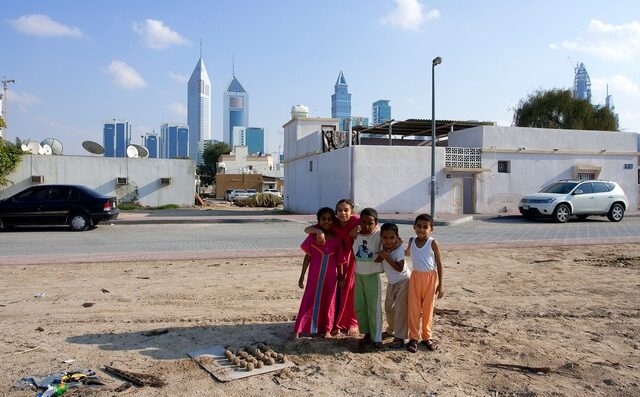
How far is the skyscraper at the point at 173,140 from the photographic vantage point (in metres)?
162

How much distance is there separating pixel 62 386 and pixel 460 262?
7.44 metres

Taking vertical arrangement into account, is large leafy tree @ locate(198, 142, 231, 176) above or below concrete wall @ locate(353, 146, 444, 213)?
above

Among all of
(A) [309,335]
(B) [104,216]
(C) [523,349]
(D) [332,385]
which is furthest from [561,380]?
(B) [104,216]

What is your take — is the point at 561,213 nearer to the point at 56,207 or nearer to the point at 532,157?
the point at 532,157

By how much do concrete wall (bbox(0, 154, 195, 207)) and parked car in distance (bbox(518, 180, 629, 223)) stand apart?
20049 mm

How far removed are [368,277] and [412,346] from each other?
0.70 meters

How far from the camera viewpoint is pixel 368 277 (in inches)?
186

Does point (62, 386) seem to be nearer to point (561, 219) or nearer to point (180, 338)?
point (180, 338)

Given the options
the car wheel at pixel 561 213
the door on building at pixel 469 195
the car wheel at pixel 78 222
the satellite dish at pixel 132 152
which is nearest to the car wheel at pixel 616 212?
the car wheel at pixel 561 213

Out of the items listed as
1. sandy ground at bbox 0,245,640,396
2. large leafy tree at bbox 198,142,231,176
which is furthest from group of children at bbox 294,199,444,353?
large leafy tree at bbox 198,142,231,176

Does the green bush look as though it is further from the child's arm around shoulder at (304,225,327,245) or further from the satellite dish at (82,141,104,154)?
the child's arm around shoulder at (304,225,327,245)

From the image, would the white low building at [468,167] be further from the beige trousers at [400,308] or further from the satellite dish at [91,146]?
the beige trousers at [400,308]

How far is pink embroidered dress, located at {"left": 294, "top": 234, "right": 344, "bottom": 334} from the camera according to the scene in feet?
15.8

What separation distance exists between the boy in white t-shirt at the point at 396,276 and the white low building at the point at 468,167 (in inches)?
711
